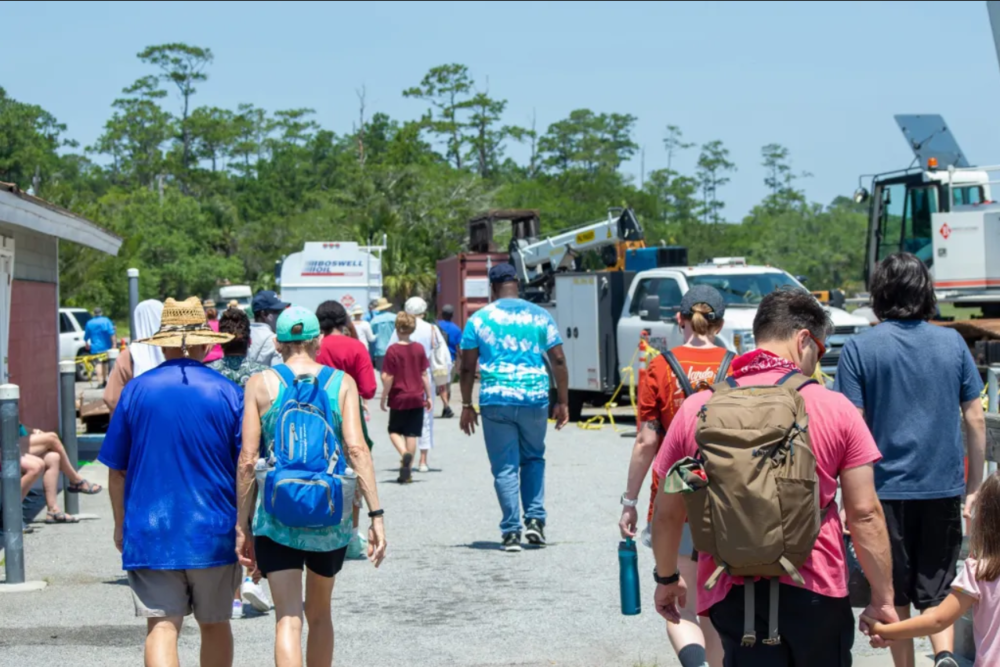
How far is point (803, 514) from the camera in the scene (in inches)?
141

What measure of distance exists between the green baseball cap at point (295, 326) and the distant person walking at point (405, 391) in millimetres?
7510

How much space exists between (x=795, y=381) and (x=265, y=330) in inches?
253

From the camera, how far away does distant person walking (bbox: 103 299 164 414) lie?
336 inches

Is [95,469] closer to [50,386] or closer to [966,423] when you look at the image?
[50,386]

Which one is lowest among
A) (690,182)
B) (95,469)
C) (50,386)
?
(95,469)

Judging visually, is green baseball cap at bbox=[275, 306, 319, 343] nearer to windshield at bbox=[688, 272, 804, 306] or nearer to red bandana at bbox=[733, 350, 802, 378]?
red bandana at bbox=[733, 350, 802, 378]

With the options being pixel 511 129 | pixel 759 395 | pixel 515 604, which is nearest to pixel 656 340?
pixel 515 604

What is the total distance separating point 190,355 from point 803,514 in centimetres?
294

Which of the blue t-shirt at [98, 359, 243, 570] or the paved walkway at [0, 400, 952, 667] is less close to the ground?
the blue t-shirt at [98, 359, 243, 570]

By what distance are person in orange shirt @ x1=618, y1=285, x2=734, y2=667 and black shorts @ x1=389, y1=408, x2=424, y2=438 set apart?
7.44m

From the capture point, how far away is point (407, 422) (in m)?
13.3

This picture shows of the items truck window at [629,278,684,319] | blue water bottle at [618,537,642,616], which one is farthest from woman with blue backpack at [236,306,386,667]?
truck window at [629,278,684,319]

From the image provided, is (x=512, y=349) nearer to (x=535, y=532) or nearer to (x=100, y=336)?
(x=535, y=532)

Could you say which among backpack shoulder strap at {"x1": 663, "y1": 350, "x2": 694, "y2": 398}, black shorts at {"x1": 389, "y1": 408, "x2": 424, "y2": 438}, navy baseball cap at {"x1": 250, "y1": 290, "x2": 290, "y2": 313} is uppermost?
navy baseball cap at {"x1": 250, "y1": 290, "x2": 290, "y2": 313}
